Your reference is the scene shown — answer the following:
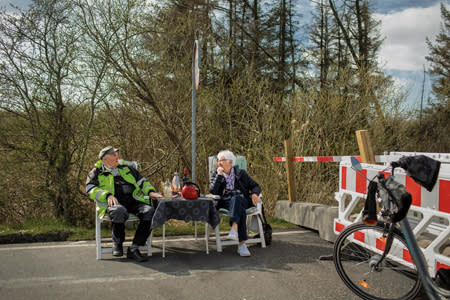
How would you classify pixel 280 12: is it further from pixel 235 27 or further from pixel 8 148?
pixel 8 148

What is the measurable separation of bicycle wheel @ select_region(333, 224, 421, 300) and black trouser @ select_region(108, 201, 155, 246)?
235cm

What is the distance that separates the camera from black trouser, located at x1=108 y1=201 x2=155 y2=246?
445cm

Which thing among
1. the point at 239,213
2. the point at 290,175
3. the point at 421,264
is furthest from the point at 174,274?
the point at 290,175

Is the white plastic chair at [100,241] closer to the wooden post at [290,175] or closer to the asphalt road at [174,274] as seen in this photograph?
the asphalt road at [174,274]

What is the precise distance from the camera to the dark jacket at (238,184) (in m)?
5.16

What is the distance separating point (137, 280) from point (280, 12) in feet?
56.3

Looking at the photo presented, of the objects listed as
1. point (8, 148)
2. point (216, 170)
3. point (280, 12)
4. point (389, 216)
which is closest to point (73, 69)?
point (8, 148)

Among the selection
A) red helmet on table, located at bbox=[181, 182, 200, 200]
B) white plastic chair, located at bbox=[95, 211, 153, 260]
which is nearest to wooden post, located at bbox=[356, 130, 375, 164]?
red helmet on table, located at bbox=[181, 182, 200, 200]

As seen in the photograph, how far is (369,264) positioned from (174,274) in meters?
1.95

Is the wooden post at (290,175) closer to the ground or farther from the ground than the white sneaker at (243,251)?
farther from the ground

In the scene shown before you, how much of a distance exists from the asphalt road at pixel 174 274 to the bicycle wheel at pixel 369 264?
190mm

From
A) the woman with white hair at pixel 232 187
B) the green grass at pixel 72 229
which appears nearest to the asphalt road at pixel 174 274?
the green grass at pixel 72 229

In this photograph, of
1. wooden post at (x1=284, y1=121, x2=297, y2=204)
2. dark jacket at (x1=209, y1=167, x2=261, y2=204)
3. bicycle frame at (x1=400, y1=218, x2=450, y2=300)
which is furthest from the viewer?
wooden post at (x1=284, y1=121, x2=297, y2=204)

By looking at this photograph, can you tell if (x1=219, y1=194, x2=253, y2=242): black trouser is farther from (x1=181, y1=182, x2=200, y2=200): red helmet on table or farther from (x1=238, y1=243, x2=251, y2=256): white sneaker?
(x1=181, y1=182, x2=200, y2=200): red helmet on table
